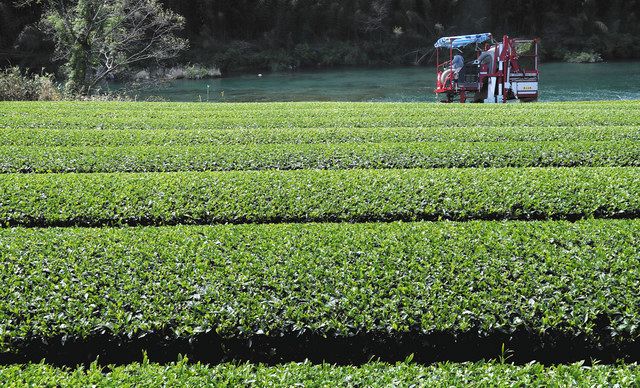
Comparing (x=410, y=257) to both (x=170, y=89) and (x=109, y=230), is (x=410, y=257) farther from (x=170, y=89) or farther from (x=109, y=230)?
(x=170, y=89)

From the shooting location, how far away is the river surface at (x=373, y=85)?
102 feet

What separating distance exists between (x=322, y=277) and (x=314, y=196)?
245cm

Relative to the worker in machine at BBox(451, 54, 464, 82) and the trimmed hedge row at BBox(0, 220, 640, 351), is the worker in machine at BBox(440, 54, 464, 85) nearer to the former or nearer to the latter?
the worker in machine at BBox(451, 54, 464, 82)

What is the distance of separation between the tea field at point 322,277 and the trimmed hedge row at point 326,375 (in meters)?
0.02

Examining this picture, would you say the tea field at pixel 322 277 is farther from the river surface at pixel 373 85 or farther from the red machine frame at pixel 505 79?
the river surface at pixel 373 85

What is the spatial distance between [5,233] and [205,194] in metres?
2.31

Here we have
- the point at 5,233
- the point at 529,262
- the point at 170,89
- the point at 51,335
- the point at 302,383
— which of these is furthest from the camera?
the point at 170,89

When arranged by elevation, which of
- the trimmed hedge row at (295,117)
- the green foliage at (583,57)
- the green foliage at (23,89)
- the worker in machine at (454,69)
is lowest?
the trimmed hedge row at (295,117)

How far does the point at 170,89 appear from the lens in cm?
3759

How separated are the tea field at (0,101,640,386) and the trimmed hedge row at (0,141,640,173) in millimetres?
395

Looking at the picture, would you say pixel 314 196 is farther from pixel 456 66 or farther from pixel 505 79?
pixel 456 66

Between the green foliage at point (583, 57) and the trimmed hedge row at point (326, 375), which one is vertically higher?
the green foliage at point (583, 57)

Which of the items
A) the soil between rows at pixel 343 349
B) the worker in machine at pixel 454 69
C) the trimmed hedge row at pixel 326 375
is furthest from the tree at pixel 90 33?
the trimmed hedge row at pixel 326 375

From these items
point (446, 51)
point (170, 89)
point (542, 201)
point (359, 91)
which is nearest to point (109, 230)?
point (542, 201)
